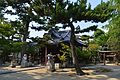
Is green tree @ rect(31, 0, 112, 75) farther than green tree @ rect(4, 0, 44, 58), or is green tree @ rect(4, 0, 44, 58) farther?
green tree @ rect(4, 0, 44, 58)

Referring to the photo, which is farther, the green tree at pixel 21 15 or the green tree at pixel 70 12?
the green tree at pixel 21 15

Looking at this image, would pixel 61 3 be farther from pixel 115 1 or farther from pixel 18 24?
pixel 18 24

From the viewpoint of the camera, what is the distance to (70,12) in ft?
69.4

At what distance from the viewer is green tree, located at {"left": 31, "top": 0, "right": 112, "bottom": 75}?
69.4 ft

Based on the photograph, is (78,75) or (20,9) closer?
(78,75)

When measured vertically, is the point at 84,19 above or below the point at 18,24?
below

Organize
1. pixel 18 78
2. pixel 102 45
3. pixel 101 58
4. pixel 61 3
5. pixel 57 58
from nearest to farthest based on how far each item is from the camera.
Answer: pixel 18 78 < pixel 61 3 < pixel 57 58 < pixel 101 58 < pixel 102 45

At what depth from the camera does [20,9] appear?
107 ft

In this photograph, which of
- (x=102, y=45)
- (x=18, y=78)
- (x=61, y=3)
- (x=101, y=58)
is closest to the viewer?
(x=18, y=78)

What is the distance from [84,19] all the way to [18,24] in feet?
42.5

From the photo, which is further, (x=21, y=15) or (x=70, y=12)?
(x=21, y=15)

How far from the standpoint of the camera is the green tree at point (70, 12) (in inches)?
833

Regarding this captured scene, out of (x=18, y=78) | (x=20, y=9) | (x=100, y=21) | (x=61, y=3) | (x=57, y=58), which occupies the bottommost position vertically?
(x=18, y=78)

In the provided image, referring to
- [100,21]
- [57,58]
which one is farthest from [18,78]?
[57,58]
